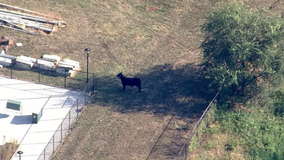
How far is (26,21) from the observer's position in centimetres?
5122

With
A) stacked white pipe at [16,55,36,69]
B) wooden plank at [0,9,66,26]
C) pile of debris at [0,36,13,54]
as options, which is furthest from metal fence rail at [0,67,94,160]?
wooden plank at [0,9,66,26]

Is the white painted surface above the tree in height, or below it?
below

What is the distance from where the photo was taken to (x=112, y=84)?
44750 mm

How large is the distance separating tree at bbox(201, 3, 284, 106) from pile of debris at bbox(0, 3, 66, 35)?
1611 cm

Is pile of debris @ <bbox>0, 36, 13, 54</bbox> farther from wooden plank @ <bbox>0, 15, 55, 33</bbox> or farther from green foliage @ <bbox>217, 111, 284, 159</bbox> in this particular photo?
green foliage @ <bbox>217, 111, 284, 159</bbox>

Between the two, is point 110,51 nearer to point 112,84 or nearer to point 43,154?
point 112,84

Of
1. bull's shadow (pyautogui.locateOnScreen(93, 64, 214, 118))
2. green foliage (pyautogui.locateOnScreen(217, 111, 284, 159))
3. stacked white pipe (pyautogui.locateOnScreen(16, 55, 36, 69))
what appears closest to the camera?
green foliage (pyautogui.locateOnScreen(217, 111, 284, 159))

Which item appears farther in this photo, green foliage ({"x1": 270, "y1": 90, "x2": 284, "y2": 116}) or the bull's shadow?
green foliage ({"x1": 270, "y1": 90, "x2": 284, "y2": 116})

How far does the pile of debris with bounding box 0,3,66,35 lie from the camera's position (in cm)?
5075

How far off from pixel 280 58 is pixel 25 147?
1990 centimetres

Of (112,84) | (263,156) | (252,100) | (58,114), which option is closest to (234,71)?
(252,100)

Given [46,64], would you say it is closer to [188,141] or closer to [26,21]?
[26,21]

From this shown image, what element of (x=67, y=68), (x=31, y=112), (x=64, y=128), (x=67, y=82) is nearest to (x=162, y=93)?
(x=67, y=82)

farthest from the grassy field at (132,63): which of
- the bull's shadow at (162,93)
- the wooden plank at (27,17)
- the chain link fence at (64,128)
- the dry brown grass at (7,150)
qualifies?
the dry brown grass at (7,150)
